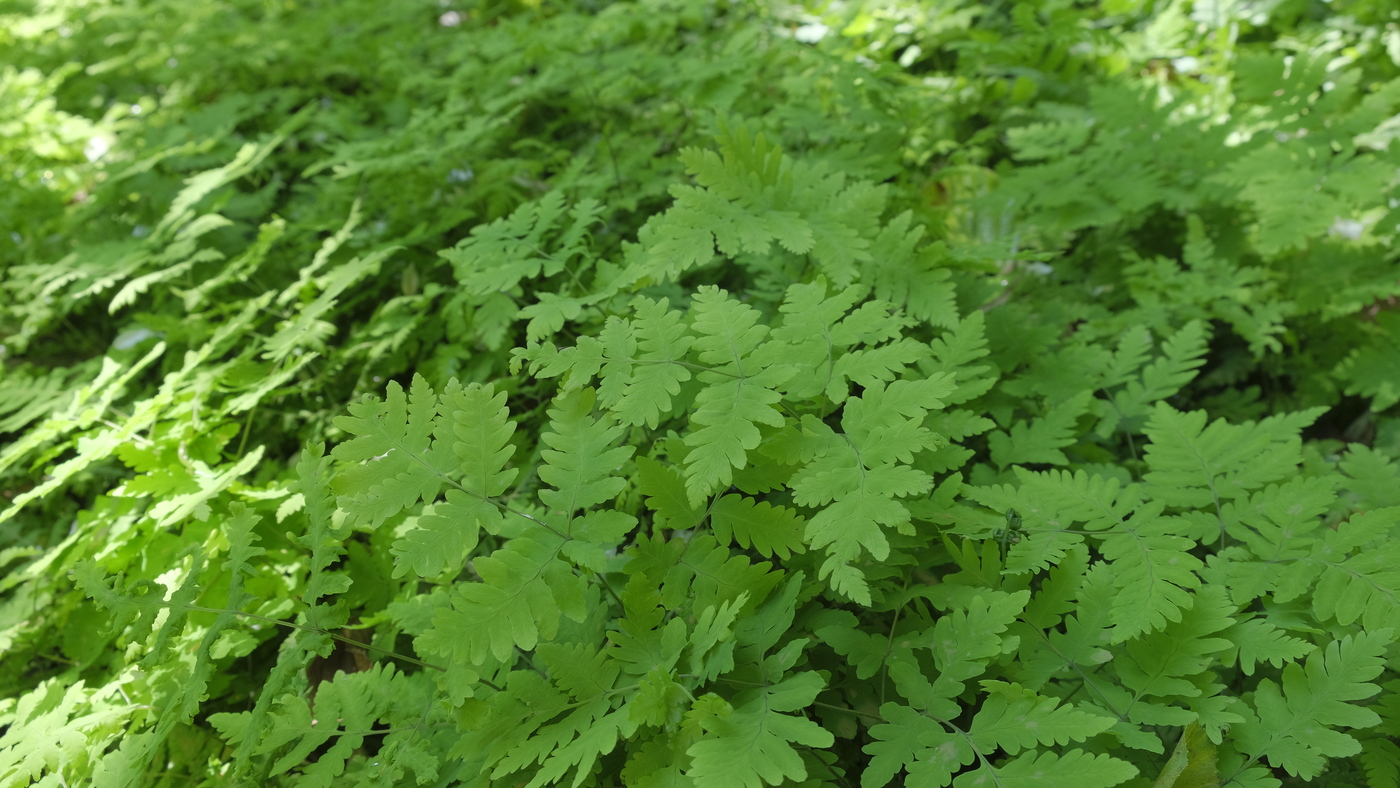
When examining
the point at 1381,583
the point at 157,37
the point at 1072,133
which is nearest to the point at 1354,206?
the point at 1072,133

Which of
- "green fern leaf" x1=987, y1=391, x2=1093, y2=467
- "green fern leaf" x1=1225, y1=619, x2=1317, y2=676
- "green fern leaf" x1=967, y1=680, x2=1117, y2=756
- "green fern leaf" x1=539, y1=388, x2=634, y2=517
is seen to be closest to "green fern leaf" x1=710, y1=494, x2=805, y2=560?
"green fern leaf" x1=539, y1=388, x2=634, y2=517

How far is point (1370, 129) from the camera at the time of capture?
2498 mm

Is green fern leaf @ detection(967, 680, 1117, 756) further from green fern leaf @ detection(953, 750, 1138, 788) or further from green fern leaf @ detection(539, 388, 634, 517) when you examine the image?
green fern leaf @ detection(539, 388, 634, 517)

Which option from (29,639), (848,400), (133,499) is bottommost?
(29,639)

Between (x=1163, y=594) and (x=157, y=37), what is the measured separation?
6400mm

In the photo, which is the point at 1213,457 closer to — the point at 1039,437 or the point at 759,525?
the point at 1039,437

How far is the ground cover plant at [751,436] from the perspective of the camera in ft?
4.64

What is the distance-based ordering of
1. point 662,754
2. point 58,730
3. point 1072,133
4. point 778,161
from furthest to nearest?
point 1072,133 → point 778,161 → point 58,730 → point 662,754

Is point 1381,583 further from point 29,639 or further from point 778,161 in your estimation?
point 29,639

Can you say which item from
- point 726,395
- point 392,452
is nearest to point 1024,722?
point 726,395

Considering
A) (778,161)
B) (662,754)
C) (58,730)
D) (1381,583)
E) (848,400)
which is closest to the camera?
(662,754)

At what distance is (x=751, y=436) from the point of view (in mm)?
1448

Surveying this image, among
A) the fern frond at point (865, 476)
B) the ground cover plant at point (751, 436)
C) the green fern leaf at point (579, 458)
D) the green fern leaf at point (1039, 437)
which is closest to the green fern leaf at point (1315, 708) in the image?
the ground cover plant at point (751, 436)

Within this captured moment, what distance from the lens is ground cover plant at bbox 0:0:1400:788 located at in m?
1.41
